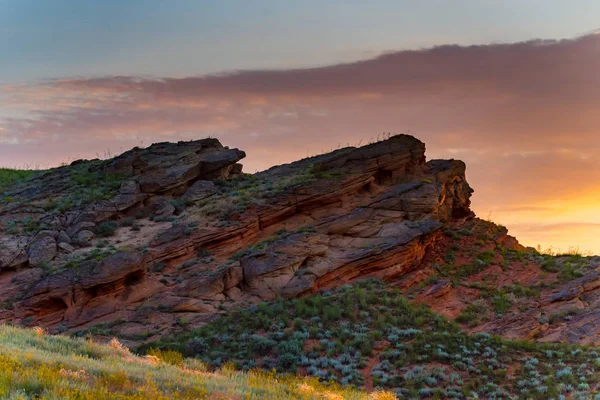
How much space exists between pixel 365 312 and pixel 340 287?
2.07 metres

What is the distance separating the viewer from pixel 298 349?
21484 mm

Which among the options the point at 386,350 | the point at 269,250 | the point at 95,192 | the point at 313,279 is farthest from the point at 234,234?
the point at 95,192

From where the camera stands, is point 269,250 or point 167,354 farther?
point 269,250

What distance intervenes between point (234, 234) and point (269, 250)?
2.59m

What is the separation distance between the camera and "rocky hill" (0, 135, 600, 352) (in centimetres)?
2473

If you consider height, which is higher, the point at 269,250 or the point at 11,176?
the point at 11,176

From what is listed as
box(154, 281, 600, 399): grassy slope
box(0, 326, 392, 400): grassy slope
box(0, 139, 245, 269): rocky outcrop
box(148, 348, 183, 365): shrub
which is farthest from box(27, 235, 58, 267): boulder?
box(0, 326, 392, 400): grassy slope

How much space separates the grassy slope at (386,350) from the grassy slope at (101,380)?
17.0 feet

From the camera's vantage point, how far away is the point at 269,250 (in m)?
26.7

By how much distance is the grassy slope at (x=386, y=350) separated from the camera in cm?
1930

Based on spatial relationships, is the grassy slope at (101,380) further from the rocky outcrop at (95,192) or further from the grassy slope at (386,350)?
the rocky outcrop at (95,192)

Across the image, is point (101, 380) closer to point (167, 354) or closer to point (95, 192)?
point (167, 354)

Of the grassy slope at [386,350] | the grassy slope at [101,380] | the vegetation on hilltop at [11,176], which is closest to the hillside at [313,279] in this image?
the grassy slope at [386,350]

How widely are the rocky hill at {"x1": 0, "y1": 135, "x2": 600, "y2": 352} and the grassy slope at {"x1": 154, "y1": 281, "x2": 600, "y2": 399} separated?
134 centimetres
